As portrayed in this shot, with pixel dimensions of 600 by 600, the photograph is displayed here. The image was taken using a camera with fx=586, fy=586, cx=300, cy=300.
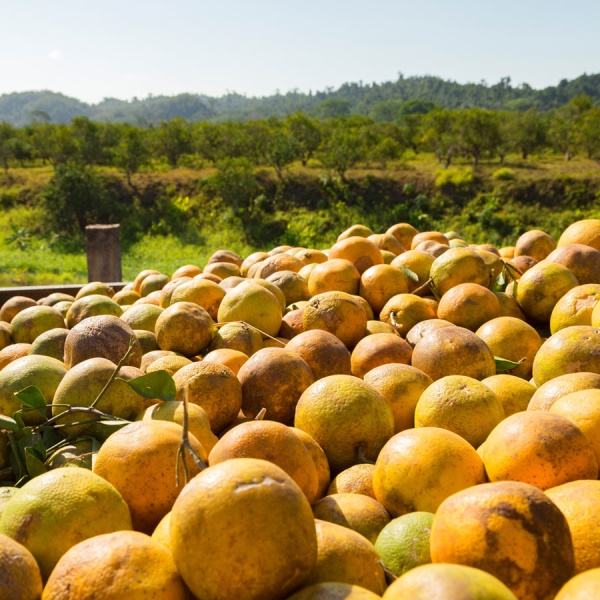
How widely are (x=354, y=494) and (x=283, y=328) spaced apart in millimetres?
1814

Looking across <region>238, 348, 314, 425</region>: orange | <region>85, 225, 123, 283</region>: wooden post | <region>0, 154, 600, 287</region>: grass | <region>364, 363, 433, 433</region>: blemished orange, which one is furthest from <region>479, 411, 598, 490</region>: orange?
<region>0, 154, 600, 287</region>: grass

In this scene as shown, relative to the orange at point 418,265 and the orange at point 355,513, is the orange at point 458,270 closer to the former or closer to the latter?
the orange at point 418,265

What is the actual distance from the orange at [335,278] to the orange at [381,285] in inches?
3.3

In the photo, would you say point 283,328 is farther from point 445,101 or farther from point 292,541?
point 445,101

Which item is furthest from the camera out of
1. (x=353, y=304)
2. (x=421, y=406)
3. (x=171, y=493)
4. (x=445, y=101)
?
(x=445, y=101)

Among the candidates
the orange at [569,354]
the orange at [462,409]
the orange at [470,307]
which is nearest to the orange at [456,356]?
the orange at [569,354]

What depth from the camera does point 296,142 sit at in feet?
125

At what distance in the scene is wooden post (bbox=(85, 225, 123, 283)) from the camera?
24.6ft

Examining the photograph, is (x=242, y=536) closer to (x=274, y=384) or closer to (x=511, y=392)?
(x=274, y=384)

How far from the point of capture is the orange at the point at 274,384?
2.69 m

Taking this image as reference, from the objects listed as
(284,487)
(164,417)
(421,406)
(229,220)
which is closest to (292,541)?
(284,487)

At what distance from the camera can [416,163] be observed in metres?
41.6

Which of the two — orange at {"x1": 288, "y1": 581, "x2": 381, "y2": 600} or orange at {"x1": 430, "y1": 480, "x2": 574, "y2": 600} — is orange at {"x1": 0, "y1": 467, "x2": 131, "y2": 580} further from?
orange at {"x1": 430, "y1": 480, "x2": 574, "y2": 600}

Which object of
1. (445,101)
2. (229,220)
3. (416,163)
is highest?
(445,101)
